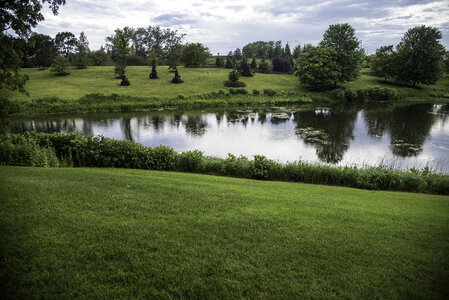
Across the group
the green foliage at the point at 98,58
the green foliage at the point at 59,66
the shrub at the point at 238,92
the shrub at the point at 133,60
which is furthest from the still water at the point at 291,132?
the shrub at the point at 133,60

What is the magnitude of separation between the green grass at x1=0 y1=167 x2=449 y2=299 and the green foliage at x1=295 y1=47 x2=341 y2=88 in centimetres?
4493

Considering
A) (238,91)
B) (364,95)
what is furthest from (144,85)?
(364,95)

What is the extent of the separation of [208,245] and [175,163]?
744 centimetres

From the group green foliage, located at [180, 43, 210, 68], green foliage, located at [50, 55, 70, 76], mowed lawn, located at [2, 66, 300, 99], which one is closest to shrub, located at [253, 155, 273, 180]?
mowed lawn, located at [2, 66, 300, 99]

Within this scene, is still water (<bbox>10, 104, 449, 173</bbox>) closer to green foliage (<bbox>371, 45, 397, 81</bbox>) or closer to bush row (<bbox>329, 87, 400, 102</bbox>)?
bush row (<bbox>329, 87, 400, 102</bbox>)

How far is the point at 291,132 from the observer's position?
22.9m

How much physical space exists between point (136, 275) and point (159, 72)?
180ft

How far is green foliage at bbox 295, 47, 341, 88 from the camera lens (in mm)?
46750

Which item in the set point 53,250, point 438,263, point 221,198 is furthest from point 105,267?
point 438,263

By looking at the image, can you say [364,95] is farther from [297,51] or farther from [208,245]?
[297,51]

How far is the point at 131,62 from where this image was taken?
74.4m

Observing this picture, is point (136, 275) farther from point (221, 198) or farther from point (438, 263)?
point (438, 263)

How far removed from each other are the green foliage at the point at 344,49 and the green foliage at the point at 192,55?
28963mm

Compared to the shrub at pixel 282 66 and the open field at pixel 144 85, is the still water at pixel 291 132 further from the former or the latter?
the shrub at pixel 282 66
